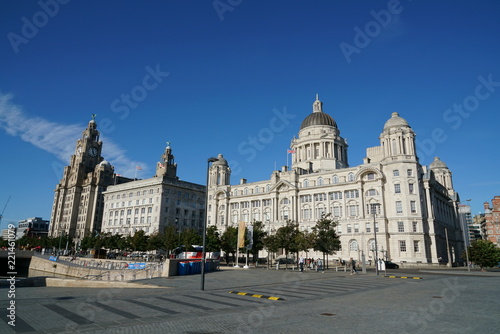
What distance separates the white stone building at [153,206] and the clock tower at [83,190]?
16096mm

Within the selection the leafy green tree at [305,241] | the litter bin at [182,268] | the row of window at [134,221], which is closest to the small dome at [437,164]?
the leafy green tree at [305,241]

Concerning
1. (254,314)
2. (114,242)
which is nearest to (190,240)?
(114,242)

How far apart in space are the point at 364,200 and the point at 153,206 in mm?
59808

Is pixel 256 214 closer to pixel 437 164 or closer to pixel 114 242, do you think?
pixel 114 242

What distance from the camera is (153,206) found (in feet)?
317

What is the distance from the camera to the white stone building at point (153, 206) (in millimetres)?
95938

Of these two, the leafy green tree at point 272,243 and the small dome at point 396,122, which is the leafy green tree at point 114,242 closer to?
the leafy green tree at point 272,243

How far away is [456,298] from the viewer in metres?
17.5

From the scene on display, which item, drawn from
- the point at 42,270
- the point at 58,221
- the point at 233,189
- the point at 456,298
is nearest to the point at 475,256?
the point at 456,298

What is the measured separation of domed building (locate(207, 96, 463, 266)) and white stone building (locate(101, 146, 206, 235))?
9.07m

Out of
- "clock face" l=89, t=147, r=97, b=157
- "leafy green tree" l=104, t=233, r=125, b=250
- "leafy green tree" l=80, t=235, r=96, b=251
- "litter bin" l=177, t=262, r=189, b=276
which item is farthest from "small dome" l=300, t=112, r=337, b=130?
"clock face" l=89, t=147, r=97, b=157

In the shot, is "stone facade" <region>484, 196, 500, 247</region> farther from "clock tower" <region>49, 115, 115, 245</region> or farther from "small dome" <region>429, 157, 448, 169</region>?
"clock tower" <region>49, 115, 115, 245</region>

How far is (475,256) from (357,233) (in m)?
22.8

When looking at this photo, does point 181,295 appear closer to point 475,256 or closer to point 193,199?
point 475,256
